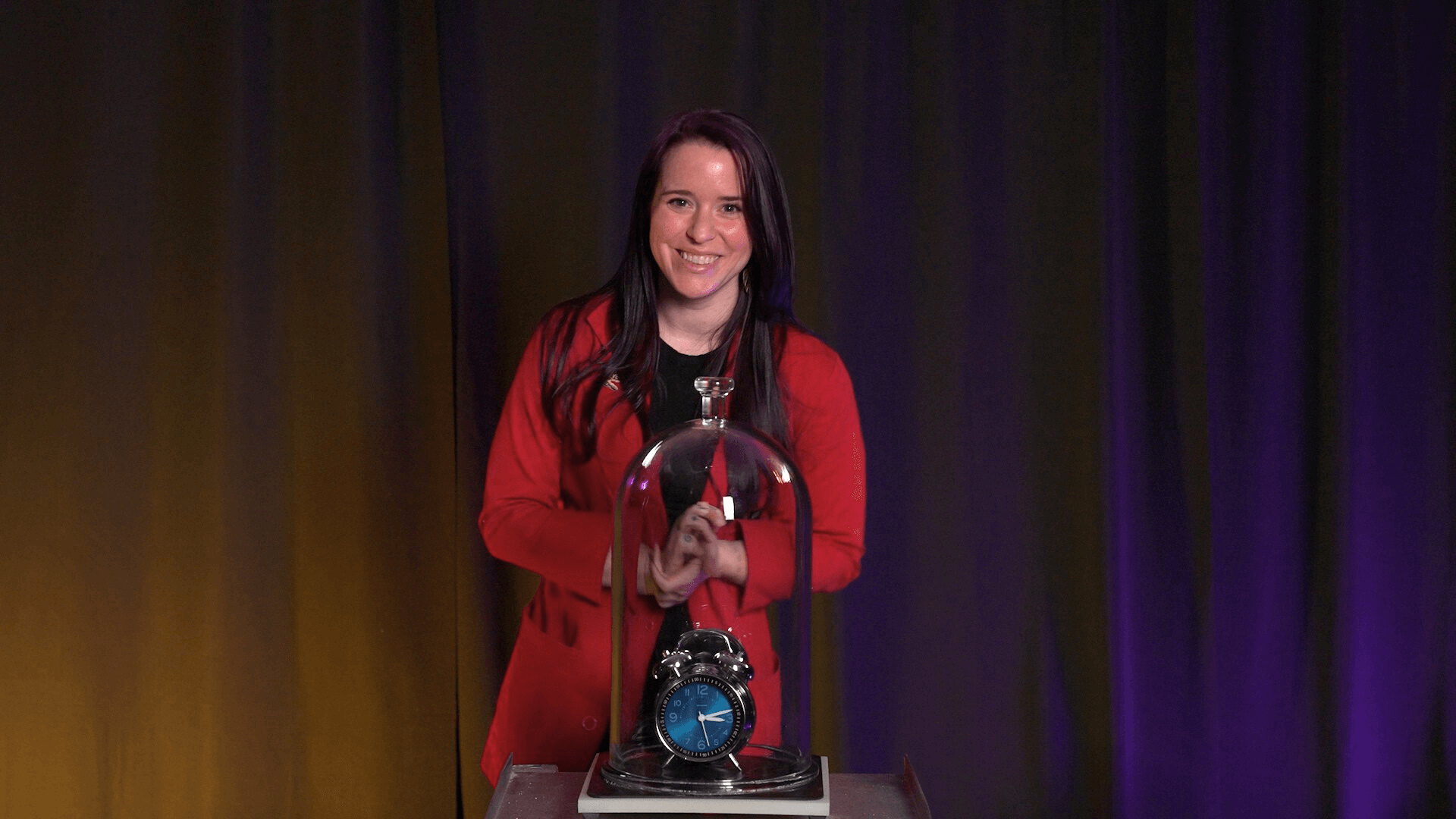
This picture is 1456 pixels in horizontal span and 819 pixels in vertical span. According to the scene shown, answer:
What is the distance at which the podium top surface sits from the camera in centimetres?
111

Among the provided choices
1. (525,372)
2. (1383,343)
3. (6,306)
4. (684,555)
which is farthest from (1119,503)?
(6,306)

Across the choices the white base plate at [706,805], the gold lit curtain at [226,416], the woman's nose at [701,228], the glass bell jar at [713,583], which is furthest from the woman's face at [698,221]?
the gold lit curtain at [226,416]

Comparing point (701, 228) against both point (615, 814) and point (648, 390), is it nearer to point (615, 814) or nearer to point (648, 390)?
point (648, 390)

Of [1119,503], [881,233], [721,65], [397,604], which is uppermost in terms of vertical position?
[721,65]

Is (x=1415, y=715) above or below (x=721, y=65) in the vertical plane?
below

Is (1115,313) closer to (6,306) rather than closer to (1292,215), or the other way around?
(1292,215)

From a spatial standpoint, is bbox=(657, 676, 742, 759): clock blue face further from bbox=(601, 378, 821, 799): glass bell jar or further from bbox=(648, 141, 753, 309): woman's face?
bbox=(648, 141, 753, 309): woman's face

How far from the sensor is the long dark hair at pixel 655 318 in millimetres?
1605

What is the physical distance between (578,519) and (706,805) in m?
0.55

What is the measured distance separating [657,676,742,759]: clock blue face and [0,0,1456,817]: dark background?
5.64 feet

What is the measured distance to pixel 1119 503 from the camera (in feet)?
9.10

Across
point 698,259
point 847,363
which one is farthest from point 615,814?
point 847,363

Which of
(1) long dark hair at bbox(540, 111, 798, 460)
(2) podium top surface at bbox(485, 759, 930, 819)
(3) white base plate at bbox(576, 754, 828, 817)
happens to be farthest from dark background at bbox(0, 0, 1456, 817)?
(3) white base plate at bbox(576, 754, 828, 817)

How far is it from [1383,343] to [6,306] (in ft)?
10.2
